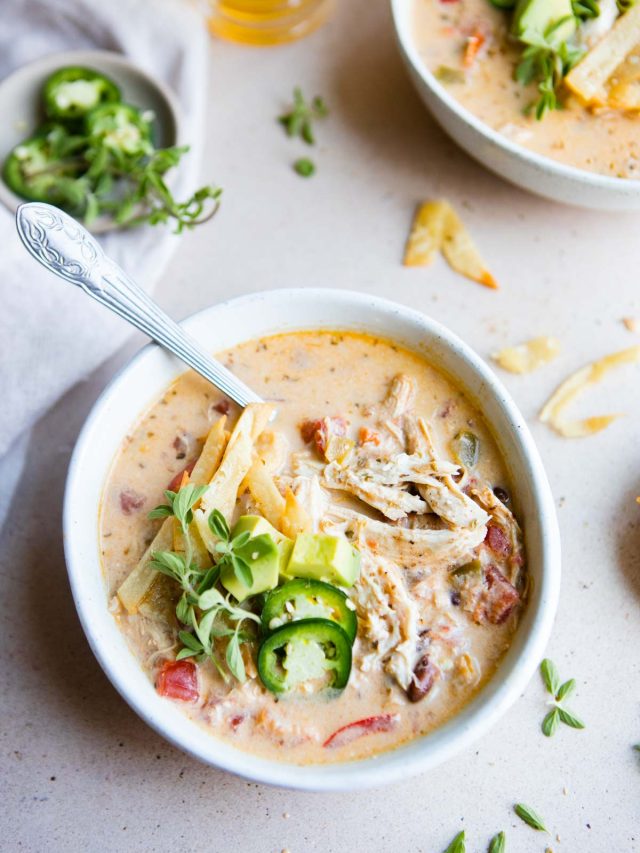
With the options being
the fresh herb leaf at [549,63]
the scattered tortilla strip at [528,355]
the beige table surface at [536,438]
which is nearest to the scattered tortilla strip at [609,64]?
the fresh herb leaf at [549,63]

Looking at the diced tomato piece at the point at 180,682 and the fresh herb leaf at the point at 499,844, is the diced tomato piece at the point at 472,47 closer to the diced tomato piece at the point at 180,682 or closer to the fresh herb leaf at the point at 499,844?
the diced tomato piece at the point at 180,682

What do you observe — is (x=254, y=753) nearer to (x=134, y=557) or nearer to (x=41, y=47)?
(x=134, y=557)

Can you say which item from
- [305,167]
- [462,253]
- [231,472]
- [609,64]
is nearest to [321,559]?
[231,472]

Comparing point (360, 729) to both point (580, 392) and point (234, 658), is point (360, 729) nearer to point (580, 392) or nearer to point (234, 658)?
point (234, 658)

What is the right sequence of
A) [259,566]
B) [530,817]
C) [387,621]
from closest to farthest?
[259,566] < [387,621] < [530,817]

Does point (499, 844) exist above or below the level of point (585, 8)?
below

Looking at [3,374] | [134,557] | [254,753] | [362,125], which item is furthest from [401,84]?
[254,753]
